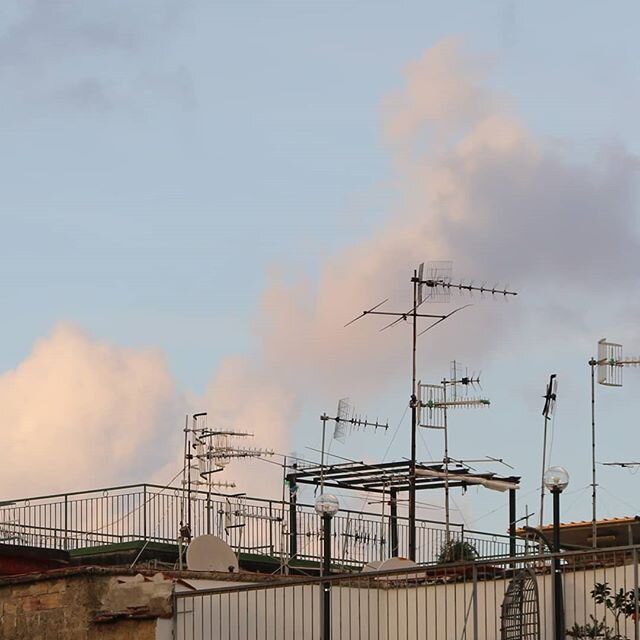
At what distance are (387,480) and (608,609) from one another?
50.8 ft

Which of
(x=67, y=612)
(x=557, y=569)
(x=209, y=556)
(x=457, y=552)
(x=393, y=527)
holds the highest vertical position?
(x=393, y=527)

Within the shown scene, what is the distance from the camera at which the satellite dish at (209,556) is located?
3134 cm

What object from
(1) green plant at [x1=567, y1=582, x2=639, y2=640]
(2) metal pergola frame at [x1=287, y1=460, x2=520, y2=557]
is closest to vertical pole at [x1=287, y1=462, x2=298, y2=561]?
(2) metal pergola frame at [x1=287, y1=460, x2=520, y2=557]

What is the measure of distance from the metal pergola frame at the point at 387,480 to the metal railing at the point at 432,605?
32.7 ft

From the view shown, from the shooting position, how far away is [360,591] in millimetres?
30109

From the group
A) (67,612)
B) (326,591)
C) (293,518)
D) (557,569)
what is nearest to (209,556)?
(67,612)

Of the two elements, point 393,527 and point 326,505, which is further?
point 393,527

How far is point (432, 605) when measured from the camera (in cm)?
2933

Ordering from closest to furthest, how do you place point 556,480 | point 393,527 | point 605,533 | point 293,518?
point 556,480
point 605,533
point 393,527
point 293,518

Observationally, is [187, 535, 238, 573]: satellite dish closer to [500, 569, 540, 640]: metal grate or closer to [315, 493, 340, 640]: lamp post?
[315, 493, 340, 640]: lamp post

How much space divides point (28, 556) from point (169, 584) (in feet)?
17.1

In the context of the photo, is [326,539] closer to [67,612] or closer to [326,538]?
[326,538]

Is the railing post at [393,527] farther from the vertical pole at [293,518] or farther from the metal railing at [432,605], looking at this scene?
the metal railing at [432,605]

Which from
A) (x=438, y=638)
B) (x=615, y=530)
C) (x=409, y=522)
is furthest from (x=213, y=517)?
(x=438, y=638)
